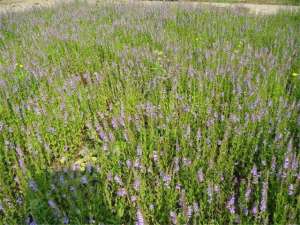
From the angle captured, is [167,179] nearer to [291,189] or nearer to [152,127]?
[152,127]

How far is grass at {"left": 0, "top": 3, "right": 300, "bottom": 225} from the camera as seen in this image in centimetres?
203

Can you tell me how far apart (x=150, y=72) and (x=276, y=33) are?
2.52 m

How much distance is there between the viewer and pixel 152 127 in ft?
8.47

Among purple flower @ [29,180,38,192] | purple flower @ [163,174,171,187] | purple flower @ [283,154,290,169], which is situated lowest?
purple flower @ [29,180,38,192]

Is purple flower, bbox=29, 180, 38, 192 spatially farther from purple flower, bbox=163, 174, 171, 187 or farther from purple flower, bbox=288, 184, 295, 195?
purple flower, bbox=288, 184, 295, 195

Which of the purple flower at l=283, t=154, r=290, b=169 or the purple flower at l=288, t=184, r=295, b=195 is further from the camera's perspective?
the purple flower at l=283, t=154, r=290, b=169

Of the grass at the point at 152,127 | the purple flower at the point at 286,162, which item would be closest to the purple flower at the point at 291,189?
the grass at the point at 152,127

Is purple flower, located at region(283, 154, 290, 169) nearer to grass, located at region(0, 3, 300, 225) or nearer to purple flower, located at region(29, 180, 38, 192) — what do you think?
grass, located at region(0, 3, 300, 225)

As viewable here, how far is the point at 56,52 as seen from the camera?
5.00 metres

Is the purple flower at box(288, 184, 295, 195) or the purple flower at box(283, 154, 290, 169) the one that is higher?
the purple flower at box(283, 154, 290, 169)

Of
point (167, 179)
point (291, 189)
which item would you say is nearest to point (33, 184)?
point (167, 179)

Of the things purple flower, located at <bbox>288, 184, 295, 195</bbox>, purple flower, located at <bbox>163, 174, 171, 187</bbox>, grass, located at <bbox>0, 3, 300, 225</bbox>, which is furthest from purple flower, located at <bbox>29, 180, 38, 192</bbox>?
purple flower, located at <bbox>288, 184, 295, 195</bbox>

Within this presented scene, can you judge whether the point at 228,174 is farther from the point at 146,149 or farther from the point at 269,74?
the point at 269,74

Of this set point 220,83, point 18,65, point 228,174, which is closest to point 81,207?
point 228,174
